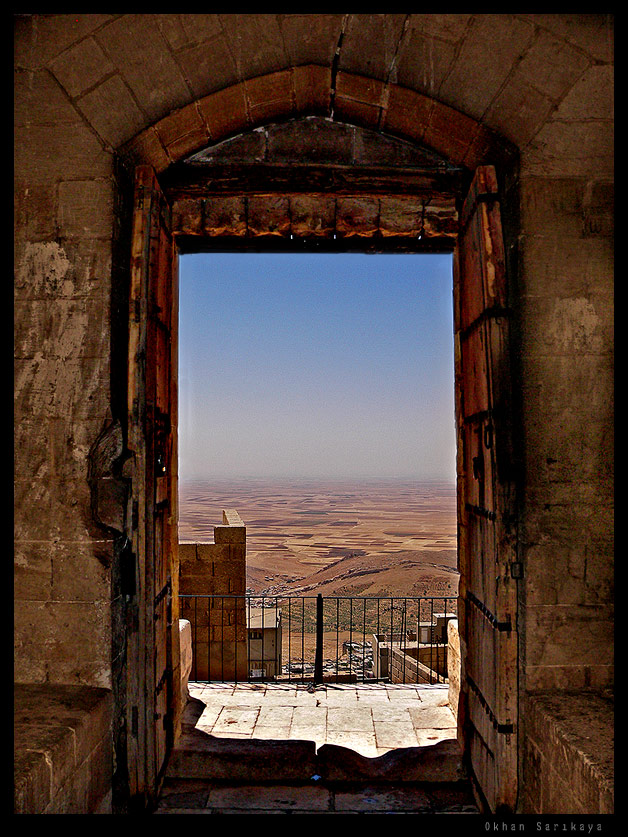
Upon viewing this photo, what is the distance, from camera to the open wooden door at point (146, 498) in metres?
3.42

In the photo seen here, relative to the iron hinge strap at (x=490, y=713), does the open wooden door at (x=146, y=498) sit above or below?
above

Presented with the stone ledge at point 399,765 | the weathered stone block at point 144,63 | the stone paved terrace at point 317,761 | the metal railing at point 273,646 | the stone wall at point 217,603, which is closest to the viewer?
the weathered stone block at point 144,63

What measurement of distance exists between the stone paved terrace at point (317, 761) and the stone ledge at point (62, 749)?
782 mm

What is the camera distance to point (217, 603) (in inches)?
354

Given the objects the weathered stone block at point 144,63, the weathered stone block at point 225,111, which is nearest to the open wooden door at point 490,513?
the weathered stone block at point 225,111

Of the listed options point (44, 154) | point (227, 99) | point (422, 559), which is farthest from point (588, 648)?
point (422, 559)

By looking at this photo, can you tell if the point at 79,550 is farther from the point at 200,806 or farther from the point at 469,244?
the point at 469,244

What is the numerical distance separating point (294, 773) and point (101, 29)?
468 centimetres

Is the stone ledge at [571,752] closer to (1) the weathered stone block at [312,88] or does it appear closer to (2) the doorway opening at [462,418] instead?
(2) the doorway opening at [462,418]

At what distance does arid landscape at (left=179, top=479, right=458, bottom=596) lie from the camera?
86.2 ft

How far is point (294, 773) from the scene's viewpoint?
13.4 ft

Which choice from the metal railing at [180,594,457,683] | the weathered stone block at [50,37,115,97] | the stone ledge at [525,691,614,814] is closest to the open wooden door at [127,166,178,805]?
the weathered stone block at [50,37,115,97]

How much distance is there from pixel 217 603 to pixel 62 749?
6.42m
